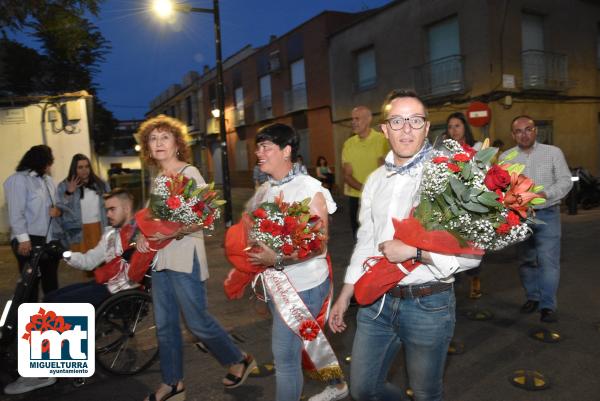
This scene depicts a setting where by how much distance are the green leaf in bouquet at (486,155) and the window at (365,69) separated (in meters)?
17.7

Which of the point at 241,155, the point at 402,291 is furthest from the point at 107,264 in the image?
the point at 241,155

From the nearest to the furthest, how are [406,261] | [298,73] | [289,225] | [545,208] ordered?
[406,261], [289,225], [545,208], [298,73]

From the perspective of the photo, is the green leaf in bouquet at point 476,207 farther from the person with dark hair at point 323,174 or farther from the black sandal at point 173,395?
the person with dark hair at point 323,174

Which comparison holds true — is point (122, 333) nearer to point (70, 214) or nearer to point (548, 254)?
point (70, 214)

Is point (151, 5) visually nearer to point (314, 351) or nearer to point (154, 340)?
point (154, 340)

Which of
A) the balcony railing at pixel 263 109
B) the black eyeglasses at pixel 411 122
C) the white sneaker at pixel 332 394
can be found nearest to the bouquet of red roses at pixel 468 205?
the black eyeglasses at pixel 411 122

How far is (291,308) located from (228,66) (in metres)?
29.9

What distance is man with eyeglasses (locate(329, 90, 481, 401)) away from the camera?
2166 mm

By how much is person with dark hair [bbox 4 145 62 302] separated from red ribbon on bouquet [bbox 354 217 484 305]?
3751 millimetres

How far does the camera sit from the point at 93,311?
3.46 m

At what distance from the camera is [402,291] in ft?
7.31

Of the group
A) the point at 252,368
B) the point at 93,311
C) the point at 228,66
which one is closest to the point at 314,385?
the point at 252,368

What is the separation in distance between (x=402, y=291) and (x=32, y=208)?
436 centimetres

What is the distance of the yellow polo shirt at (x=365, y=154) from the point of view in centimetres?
561
